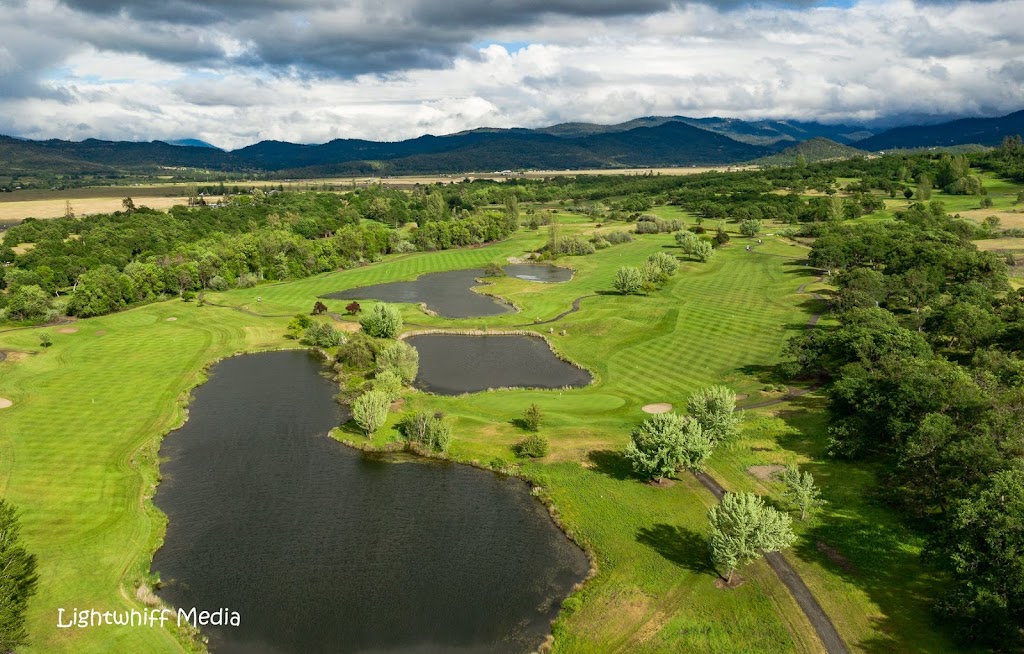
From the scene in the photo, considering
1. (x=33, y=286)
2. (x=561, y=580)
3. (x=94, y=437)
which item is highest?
(x=33, y=286)

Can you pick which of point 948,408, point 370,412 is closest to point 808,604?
point 948,408

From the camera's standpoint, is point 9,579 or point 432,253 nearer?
point 9,579

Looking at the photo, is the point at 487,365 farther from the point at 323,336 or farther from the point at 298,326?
the point at 298,326

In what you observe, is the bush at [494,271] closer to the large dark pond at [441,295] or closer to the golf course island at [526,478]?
the large dark pond at [441,295]

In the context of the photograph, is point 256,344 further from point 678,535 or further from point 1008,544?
point 1008,544

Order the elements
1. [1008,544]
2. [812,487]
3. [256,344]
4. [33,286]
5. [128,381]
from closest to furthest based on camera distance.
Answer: [1008,544], [812,487], [128,381], [256,344], [33,286]

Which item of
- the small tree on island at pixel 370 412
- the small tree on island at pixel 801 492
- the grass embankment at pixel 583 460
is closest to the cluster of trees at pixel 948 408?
the grass embankment at pixel 583 460

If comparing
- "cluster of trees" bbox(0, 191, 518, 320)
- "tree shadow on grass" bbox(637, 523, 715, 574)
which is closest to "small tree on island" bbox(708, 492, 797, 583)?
"tree shadow on grass" bbox(637, 523, 715, 574)

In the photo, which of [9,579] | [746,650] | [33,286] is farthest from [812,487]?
[33,286]
